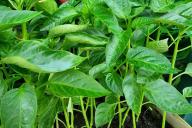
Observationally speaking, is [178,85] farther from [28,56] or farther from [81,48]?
[28,56]

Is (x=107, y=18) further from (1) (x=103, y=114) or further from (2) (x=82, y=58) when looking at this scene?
(1) (x=103, y=114)

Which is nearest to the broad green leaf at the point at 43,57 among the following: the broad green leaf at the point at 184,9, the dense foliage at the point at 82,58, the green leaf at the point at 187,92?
the dense foliage at the point at 82,58

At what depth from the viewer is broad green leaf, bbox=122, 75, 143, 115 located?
1.99 feet

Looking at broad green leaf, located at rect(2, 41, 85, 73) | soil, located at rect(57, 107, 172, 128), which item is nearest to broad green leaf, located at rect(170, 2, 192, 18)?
broad green leaf, located at rect(2, 41, 85, 73)

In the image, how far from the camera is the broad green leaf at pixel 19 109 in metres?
0.54

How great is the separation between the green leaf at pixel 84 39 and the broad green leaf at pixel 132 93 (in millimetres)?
91

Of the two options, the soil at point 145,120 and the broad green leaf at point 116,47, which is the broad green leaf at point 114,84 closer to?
the broad green leaf at point 116,47

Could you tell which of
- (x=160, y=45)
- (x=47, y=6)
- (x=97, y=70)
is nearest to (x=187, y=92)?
(x=160, y=45)

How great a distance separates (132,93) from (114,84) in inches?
2.0

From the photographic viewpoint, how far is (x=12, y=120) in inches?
21.4

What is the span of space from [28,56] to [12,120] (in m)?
0.11

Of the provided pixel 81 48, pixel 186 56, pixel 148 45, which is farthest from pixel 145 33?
pixel 186 56

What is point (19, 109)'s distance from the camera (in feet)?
1.80

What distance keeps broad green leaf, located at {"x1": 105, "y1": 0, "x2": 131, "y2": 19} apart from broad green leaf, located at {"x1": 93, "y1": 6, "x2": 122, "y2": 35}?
1 cm
